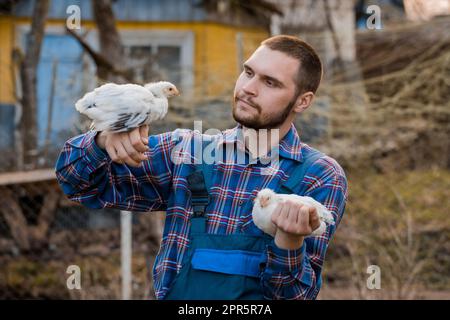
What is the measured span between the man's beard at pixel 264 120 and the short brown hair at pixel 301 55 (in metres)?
0.07

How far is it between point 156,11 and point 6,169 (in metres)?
4.99

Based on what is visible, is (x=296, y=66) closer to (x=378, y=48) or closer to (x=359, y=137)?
(x=359, y=137)

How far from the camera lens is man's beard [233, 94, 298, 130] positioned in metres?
2.94

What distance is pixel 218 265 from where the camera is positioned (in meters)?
2.76

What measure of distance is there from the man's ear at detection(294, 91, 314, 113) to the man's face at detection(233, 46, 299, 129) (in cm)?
4

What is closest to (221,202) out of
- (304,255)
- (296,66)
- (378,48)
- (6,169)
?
(304,255)

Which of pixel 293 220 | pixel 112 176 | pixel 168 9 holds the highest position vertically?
pixel 168 9

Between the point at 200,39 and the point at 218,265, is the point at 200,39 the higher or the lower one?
the higher one

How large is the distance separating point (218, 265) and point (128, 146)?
0.51 metres

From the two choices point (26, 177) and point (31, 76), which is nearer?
point (26, 177)

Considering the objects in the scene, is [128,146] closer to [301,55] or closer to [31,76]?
[301,55]
